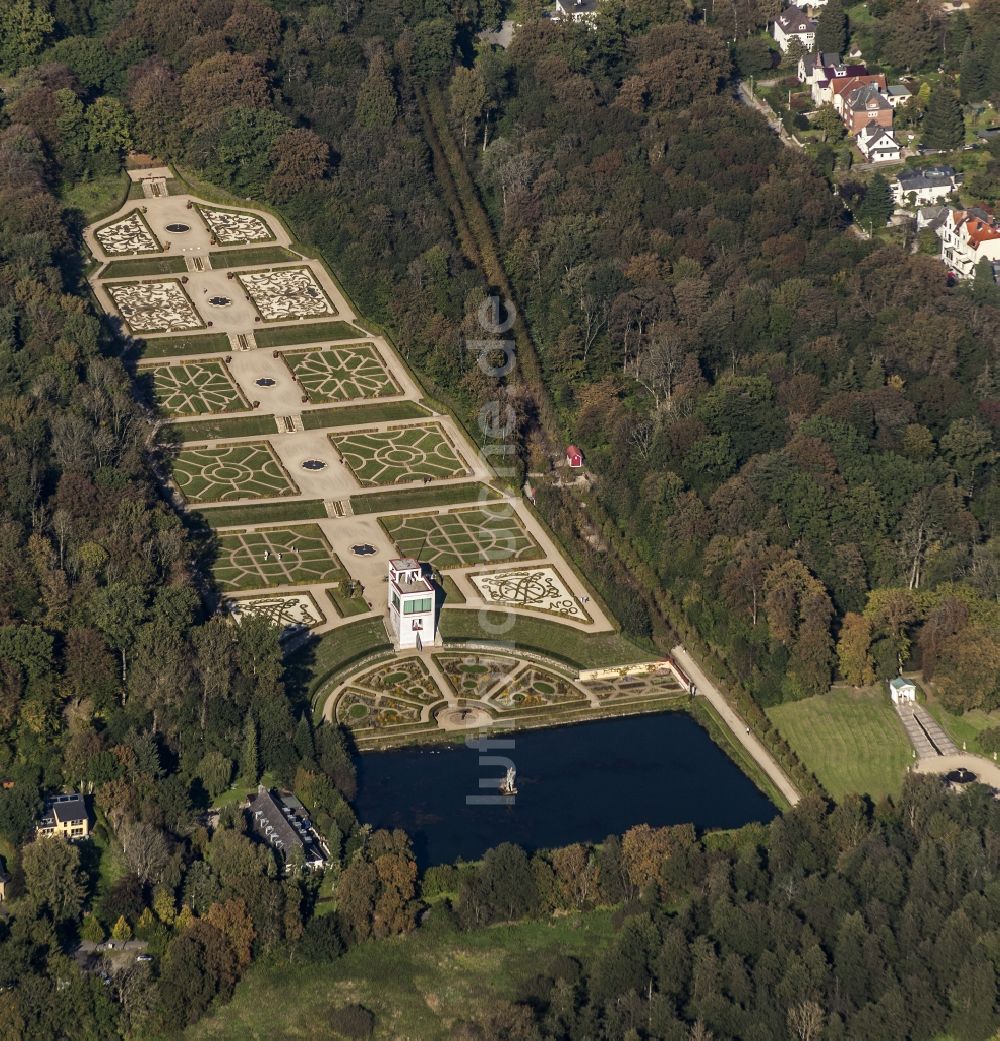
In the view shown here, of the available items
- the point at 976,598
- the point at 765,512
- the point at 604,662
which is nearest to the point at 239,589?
the point at 604,662

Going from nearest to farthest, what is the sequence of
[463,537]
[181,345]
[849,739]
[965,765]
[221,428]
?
[965,765] → [849,739] → [463,537] → [221,428] → [181,345]

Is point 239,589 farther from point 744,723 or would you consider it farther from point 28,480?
point 744,723

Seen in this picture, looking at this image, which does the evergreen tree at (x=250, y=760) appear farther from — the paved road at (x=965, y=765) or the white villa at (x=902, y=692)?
the white villa at (x=902, y=692)

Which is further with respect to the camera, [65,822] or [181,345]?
[181,345]

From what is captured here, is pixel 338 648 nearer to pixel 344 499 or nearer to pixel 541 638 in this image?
pixel 541 638

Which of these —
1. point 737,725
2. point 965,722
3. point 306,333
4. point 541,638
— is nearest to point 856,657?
point 965,722

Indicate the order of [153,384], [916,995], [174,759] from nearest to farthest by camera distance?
[916,995]
[174,759]
[153,384]
